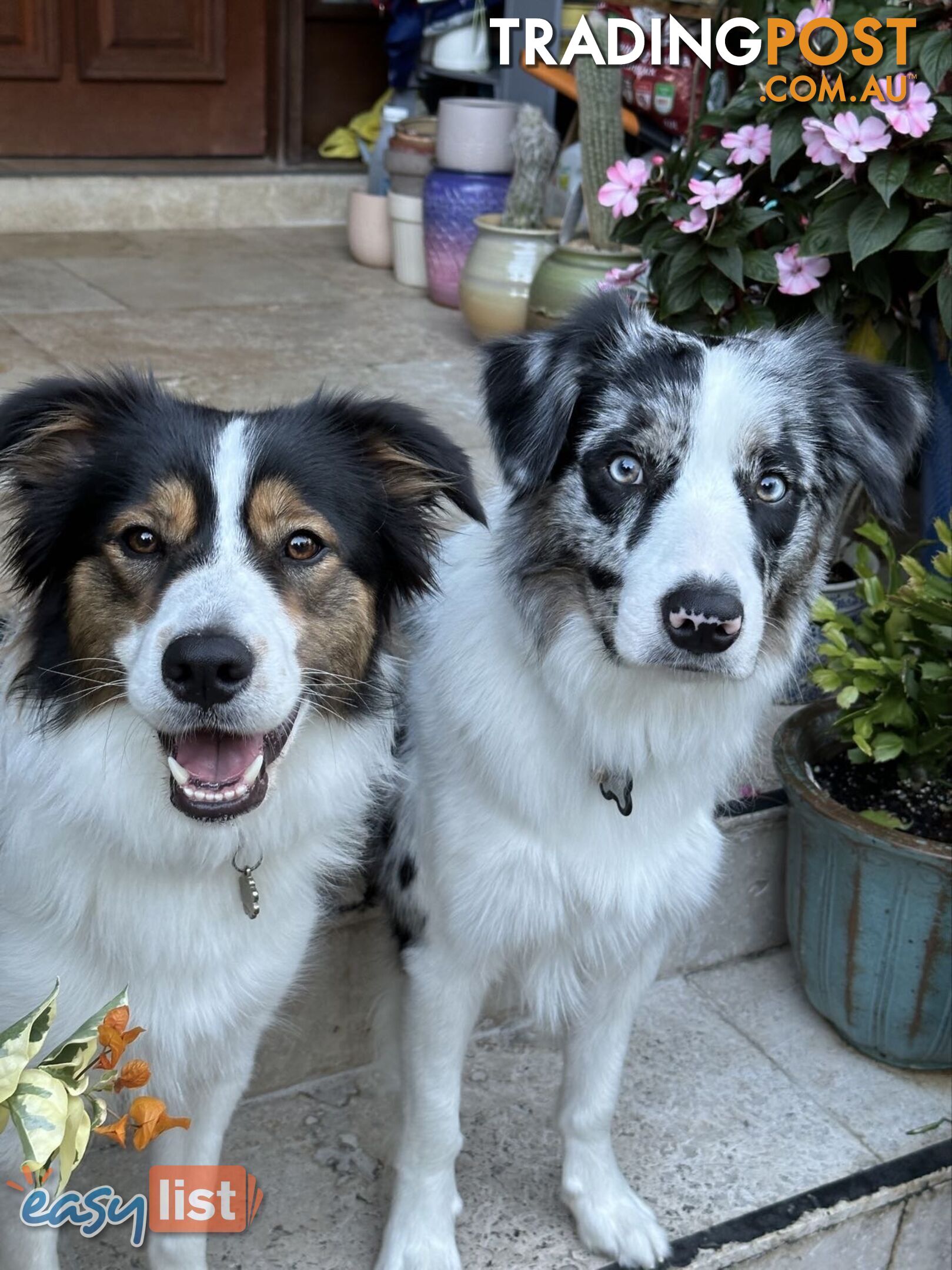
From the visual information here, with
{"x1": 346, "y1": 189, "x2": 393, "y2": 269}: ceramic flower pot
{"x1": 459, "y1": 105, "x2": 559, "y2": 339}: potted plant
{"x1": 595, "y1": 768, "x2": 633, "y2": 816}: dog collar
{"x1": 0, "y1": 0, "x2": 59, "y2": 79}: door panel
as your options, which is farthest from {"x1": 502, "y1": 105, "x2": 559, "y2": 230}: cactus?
{"x1": 595, "y1": 768, "x2": 633, "y2": 816}: dog collar

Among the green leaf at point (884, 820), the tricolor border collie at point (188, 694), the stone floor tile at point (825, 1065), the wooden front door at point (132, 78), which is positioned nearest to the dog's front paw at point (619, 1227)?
the stone floor tile at point (825, 1065)

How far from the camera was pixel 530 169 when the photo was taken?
196 inches

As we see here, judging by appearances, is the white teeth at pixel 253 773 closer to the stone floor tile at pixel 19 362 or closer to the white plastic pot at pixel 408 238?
the stone floor tile at pixel 19 362

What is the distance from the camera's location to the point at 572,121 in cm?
571

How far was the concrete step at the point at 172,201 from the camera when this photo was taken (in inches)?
241

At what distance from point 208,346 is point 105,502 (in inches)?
118

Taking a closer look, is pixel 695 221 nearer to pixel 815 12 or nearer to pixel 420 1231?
pixel 815 12

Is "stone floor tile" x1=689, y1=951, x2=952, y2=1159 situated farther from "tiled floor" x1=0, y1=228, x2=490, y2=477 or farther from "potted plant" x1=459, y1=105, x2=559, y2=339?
"potted plant" x1=459, y1=105, x2=559, y2=339

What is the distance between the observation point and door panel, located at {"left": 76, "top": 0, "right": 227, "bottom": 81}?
6102 mm

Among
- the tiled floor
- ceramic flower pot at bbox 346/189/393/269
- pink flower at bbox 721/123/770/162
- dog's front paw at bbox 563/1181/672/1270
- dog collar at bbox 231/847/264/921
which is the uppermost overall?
pink flower at bbox 721/123/770/162

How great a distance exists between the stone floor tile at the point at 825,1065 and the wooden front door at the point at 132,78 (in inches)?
197

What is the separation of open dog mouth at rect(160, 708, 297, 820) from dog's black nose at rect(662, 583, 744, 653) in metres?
0.56

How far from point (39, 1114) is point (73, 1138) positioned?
60mm

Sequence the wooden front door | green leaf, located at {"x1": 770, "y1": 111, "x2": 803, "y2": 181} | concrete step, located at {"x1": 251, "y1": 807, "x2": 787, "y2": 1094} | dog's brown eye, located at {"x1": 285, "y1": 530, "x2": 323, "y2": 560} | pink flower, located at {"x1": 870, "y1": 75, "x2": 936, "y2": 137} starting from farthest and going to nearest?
the wooden front door → green leaf, located at {"x1": 770, "y1": 111, "x2": 803, "y2": 181} → pink flower, located at {"x1": 870, "y1": 75, "x2": 936, "y2": 137} → concrete step, located at {"x1": 251, "y1": 807, "x2": 787, "y2": 1094} → dog's brown eye, located at {"x1": 285, "y1": 530, "x2": 323, "y2": 560}
